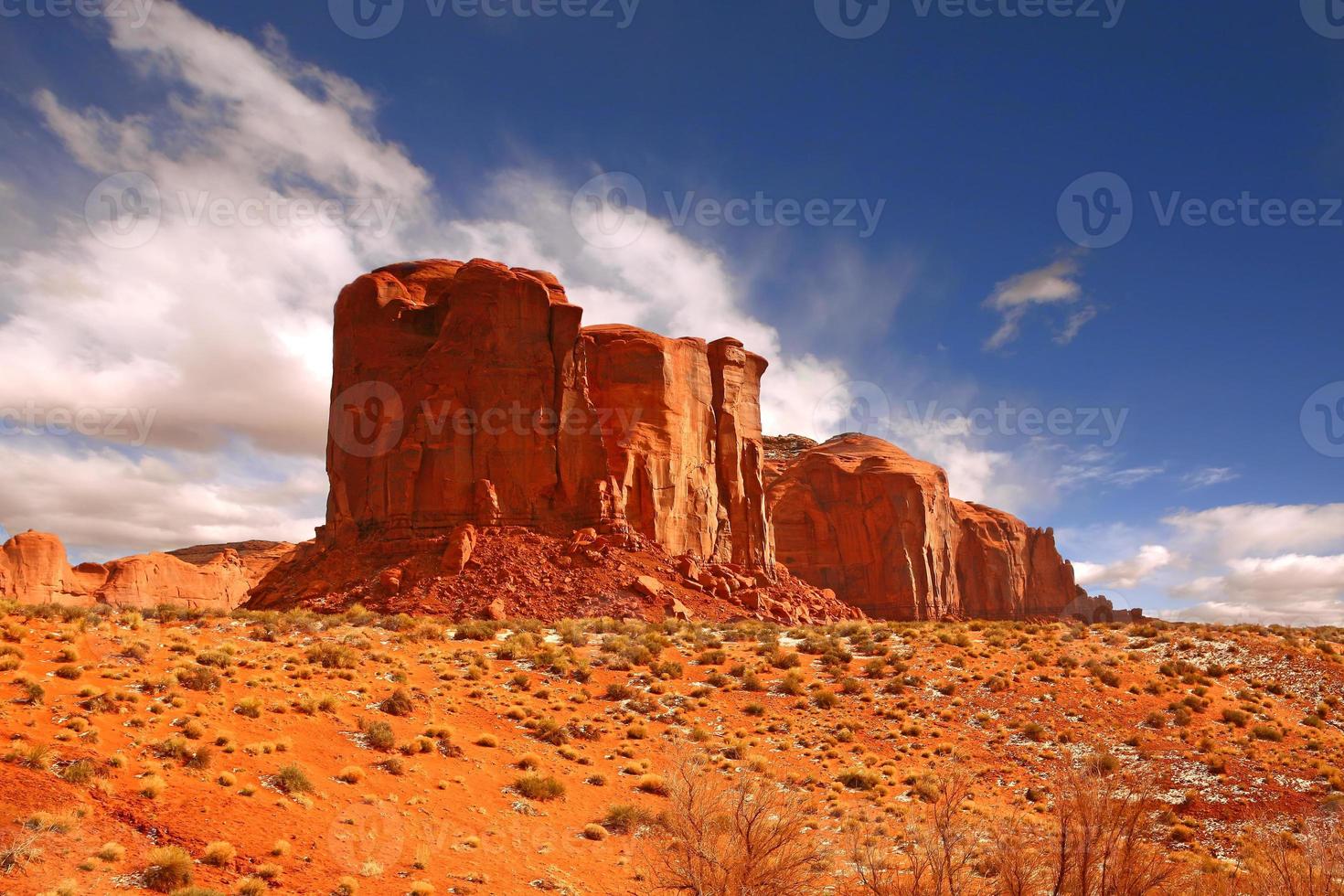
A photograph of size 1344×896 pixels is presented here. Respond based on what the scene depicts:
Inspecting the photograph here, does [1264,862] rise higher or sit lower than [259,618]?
lower

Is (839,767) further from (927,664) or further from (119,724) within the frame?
(119,724)

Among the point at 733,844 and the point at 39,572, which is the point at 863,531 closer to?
the point at 39,572

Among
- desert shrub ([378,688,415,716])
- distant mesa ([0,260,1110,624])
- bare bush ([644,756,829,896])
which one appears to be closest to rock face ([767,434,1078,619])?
distant mesa ([0,260,1110,624])

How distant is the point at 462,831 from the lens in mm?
13906

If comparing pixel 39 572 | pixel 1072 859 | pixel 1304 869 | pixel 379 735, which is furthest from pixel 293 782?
pixel 39 572

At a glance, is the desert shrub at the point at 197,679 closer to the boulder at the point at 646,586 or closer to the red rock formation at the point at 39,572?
the boulder at the point at 646,586

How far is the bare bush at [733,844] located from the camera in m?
9.08

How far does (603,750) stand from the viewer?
61.9 ft

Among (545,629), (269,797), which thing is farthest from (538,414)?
(269,797)

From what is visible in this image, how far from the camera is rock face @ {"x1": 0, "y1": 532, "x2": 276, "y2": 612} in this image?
42000mm

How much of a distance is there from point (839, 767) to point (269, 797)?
1152 cm

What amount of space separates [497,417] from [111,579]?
24.6 meters

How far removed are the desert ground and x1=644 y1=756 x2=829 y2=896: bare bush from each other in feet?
0.18

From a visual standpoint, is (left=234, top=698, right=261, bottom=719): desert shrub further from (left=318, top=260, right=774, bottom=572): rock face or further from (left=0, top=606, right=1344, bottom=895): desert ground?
(left=318, top=260, right=774, bottom=572): rock face
